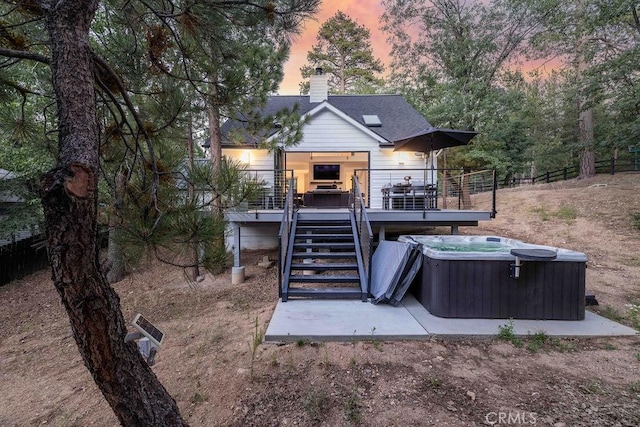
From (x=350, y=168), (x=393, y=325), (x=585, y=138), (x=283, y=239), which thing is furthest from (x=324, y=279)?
(x=585, y=138)

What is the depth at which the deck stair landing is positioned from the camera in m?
4.89

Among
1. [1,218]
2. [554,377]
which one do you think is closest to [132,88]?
[554,377]

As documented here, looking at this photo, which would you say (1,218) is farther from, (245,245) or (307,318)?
(307,318)

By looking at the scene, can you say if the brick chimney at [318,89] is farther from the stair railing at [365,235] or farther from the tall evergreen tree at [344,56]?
the tall evergreen tree at [344,56]

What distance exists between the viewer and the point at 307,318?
13.1 ft

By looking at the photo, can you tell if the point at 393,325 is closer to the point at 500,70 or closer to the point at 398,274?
the point at 398,274

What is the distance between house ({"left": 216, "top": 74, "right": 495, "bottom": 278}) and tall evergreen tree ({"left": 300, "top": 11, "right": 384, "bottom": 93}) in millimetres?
10757

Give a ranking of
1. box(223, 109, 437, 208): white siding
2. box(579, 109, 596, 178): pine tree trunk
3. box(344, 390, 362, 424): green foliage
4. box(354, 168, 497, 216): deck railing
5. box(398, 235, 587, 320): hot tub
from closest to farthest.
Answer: box(344, 390, 362, 424): green foliage, box(398, 235, 587, 320): hot tub, box(354, 168, 497, 216): deck railing, box(223, 109, 437, 208): white siding, box(579, 109, 596, 178): pine tree trunk

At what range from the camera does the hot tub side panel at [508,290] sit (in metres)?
3.99

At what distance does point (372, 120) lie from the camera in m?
11.1

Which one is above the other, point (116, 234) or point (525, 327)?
point (116, 234)

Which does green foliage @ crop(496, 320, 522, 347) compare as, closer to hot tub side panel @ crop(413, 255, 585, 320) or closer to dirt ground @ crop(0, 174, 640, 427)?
dirt ground @ crop(0, 174, 640, 427)

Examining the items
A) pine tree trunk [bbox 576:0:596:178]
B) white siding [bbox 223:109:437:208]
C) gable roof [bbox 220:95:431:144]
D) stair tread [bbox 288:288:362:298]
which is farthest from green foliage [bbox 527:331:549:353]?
pine tree trunk [bbox 576:0:596:178]

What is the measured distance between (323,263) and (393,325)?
2347mm
